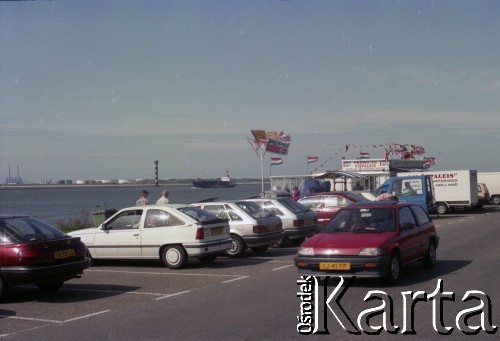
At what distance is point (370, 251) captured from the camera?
11.7m

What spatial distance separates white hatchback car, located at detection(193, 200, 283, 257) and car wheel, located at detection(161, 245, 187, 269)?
7.41ft

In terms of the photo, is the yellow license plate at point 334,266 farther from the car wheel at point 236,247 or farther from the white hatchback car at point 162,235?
the car wheel at point 236,247

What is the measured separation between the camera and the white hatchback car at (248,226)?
17.6 metres

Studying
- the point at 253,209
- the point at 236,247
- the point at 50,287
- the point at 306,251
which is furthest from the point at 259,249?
the point at 50,287

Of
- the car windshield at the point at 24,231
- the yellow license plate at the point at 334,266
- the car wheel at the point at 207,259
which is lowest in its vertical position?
the car wheel at the point at 207,259

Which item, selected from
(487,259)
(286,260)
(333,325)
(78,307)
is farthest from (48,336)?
(487,259)

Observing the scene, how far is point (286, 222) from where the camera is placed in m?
19.9

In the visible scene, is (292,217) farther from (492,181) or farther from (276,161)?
(492,181)

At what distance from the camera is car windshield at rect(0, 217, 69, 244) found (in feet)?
38.0

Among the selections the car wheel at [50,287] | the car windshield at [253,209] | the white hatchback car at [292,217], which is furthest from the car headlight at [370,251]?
the white hatchback car at [292,217]

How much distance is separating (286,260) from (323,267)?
A: 508 centimetres

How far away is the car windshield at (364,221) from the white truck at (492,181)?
3398 cm

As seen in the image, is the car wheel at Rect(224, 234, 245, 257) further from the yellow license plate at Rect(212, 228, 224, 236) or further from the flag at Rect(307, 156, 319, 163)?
the flag at Rect(307, 156, 319, 163)

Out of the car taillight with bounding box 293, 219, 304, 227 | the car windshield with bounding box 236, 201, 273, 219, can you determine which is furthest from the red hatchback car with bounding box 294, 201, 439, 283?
the car taillight with bounding box 293, 219, 304, 227
